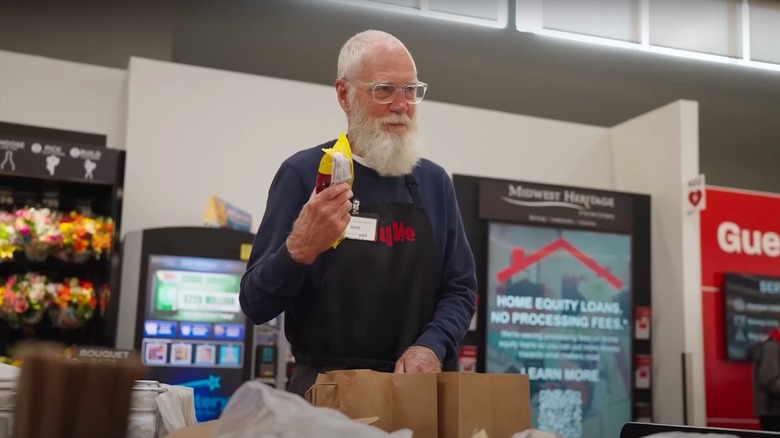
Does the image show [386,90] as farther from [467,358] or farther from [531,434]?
[467,358]

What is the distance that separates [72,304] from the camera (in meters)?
5.89

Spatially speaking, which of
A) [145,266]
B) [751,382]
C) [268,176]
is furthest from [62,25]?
Answer: [751,382]

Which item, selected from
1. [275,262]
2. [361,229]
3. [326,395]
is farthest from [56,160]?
[326,395]

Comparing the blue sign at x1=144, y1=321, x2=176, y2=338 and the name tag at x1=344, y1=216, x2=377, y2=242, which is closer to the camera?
the name tag at x1=344, y1=216, x2=377, y2=242

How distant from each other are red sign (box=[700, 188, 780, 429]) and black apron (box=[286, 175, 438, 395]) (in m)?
5.98

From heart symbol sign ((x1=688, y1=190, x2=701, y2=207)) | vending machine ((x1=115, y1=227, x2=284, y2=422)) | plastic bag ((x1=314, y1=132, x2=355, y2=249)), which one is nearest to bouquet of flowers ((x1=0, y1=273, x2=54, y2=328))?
vending machine ((x1=115, y1=227, x2=284, y2=422))

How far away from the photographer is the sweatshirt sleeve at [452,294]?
224 centimetres

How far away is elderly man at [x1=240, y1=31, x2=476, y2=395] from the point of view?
2.21 m

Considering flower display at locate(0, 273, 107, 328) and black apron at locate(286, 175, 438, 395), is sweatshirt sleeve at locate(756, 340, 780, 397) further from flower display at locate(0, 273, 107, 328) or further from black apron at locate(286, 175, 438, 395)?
black apron at locate(286, 175, 438, 395)

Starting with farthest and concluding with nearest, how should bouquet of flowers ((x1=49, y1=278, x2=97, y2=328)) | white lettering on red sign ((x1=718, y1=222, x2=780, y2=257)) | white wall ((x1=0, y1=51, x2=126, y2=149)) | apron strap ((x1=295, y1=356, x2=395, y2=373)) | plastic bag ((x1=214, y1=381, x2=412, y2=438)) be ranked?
white lettering on red sign ((x1=718, y1=222, x2=780, y2=257))
white wall ((x1=0, y1=51, x2=126, y2=149))
bouquet of flowers ((x1=49, y1=278, x2=97, y2=328))
apron strap ((x1=295, y1=356, x2=395, y2=373))
plastic bag ((x1=214, y1=381, x2=412, y2=438))

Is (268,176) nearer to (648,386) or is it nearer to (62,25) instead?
(62,25)

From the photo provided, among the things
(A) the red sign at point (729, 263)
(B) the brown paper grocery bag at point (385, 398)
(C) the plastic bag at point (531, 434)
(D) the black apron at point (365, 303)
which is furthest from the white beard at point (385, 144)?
(A) the red sign at point (729, 263)

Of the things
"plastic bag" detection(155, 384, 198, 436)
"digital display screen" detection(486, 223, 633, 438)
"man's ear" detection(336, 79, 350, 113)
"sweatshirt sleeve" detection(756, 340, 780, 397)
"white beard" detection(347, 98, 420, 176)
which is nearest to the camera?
"plastic bag" detection(155, 384, 198, 436)

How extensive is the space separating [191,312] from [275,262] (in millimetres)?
4188
